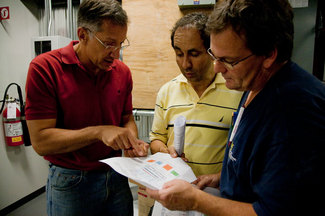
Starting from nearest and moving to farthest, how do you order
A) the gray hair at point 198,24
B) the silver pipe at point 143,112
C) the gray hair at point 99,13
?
the gray hair at point 99,13
the gray hair at point 198,24
the silver pipe at point 143,112

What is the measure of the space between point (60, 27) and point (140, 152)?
2674mm

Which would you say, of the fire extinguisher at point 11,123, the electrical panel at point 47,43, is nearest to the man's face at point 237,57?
the electrical panel at point 47,43

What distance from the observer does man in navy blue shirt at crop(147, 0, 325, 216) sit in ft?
1.94

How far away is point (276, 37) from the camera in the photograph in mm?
687

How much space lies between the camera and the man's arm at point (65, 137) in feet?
3.41

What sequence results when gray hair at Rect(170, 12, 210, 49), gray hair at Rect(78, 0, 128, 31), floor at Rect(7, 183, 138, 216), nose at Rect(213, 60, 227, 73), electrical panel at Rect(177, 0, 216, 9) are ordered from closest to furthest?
nose at Rect(213, 60, 227, 73)
gray hair at Rect(78, 0, 128, 31)
gray hair at Rect(170, 12, 210, 49)
electrical panel at Rect(177, 0, 216, 9)
floor at Rect(7, 183, 138, 216)

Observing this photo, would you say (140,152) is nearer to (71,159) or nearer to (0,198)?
(71,159)

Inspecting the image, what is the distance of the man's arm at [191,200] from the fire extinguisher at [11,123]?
97.6 inches

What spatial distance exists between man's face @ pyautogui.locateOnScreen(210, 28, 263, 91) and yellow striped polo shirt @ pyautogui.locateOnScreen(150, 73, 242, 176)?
1.31ft

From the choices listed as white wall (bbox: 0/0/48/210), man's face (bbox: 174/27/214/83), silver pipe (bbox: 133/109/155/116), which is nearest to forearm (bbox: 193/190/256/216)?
man's face (bbox: 174/27/214/83)

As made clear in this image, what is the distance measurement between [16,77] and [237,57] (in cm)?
299

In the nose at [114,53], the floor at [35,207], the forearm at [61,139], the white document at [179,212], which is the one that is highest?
the nose at [114,53]

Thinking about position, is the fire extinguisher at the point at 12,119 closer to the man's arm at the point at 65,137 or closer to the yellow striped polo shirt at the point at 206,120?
the man's arm at the point at 65,137

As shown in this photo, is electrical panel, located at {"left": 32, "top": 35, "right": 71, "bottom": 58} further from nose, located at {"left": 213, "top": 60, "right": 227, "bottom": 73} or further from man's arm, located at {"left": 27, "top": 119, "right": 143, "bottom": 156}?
nose, located at {"left": 213, "top": 60, "right": 227, "bottom": 73}
